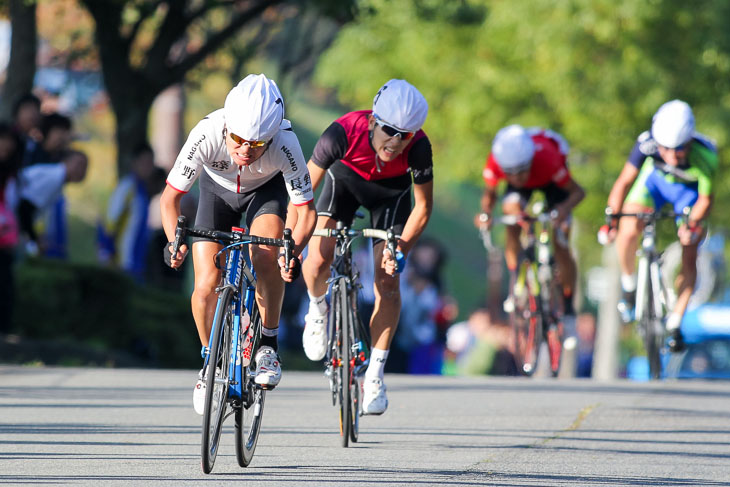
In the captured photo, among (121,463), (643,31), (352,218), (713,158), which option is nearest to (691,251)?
(713,158)

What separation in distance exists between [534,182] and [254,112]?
23.3 feet

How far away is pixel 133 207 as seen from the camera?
1611 cm

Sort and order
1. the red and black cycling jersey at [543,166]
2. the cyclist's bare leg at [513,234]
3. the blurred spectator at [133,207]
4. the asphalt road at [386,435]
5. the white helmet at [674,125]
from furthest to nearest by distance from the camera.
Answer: the blurred spectator at [133,207] → the cyclist's bare leg at [513,234] → the red and black cycling jersey at [543,166] → the white helmet at [674,125] → the asphalt road at [386,435]

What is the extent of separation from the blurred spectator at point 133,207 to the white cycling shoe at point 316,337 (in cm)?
704

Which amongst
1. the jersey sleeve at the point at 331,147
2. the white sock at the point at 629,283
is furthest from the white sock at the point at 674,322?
the jersey sleeve at the point at 331,147

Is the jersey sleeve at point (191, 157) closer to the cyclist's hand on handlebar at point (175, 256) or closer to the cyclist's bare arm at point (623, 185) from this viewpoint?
the cyclist's hand on handlebar at point (175, 256)

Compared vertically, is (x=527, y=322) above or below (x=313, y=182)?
below

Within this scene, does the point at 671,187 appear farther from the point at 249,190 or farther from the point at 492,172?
the point at 249,190

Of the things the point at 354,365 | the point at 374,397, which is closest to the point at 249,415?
the point at 354,365

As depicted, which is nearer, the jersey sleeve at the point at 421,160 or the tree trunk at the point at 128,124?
the jersey sleeve at the point at 421,160

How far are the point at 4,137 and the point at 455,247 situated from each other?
4761 cm

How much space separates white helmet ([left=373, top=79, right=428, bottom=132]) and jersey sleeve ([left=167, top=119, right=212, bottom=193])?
149 centimetres

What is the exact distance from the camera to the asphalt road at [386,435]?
741 cm

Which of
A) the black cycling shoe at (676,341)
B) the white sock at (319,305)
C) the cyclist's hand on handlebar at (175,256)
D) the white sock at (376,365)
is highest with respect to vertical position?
the cyclist's hand on handlebar at (175,256)
